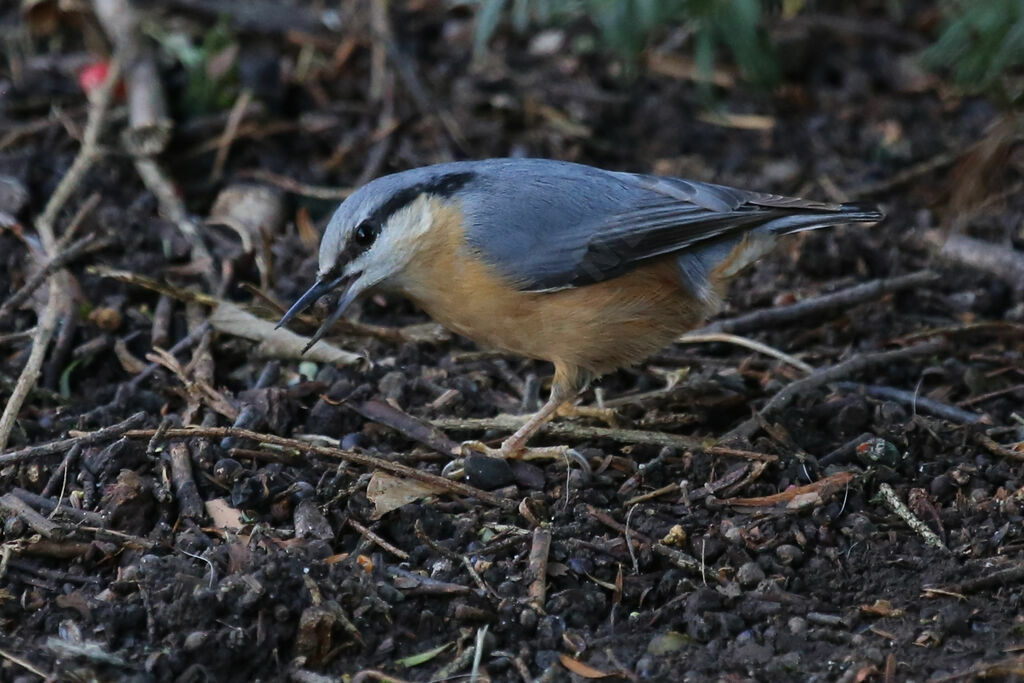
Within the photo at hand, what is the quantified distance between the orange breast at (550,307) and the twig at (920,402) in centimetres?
77

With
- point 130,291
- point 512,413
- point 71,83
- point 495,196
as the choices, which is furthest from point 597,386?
point 71,83

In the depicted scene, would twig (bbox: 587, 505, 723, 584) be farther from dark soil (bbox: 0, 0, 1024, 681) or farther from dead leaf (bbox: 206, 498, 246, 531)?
dead leaf (bbox: 206, 498, 246, 531)

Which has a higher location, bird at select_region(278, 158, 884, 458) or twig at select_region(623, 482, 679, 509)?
bird at select_region(278, 158, 884, 458)

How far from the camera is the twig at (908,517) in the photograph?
3.72 metres

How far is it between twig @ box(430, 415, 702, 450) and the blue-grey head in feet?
1.86

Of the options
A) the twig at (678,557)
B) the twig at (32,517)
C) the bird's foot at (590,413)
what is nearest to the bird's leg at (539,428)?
the bird's foot at (590,413)

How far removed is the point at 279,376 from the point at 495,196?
1.10m

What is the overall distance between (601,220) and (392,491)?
1.25 m

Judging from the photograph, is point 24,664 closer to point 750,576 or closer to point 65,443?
point 65,443

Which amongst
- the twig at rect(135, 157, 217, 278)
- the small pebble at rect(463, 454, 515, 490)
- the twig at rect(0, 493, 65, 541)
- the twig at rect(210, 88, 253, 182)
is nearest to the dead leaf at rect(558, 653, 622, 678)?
the small pebble at rect(463, 454, 515, 490)

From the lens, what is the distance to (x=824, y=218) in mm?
4500

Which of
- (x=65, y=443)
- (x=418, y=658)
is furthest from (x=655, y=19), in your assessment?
(x=418, y=658)

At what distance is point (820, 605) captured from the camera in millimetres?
3486

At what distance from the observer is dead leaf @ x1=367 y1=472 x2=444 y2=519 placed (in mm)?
3857
